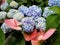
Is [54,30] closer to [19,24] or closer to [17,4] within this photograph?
[19,24]

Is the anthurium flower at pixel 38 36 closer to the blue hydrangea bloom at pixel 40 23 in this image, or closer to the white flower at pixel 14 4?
the blue hydrangea bloom at pixel 40 23

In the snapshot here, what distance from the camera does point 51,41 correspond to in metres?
0.95

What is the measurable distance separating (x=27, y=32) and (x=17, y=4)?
0.69 ft

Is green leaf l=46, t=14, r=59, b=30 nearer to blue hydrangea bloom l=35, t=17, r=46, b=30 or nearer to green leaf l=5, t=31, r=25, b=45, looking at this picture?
blue hydrangea bloom l=35, t=17, r=46, b=30

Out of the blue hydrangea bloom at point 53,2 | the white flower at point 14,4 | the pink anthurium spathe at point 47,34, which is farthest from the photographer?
the white flower at point 14,4

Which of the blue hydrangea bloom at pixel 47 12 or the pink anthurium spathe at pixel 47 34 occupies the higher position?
the blue hydrangea bloom at pixel 47 12

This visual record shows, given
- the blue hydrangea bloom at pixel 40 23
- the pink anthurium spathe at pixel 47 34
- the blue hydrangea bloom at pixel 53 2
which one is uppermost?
the blue hydrangea bloom at pixel 53 2

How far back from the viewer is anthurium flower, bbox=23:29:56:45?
906mm

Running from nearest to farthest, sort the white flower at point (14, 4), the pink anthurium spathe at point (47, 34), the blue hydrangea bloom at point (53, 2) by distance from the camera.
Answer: the pink anthurium spathe at point (47, 34), the blue hydrangea bloom at point (53, 2), the white flower at point (14, 4)

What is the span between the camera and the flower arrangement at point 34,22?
94 cm

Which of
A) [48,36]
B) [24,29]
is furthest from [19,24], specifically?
[48,36]

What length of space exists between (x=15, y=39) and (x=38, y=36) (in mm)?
110

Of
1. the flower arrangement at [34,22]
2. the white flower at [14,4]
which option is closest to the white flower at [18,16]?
the flower arrangement at [34,22]

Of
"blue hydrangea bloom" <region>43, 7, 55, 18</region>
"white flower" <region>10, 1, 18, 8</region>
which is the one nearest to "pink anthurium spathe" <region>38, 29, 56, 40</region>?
"blue hydrangea bloom" <region>43, 7, 55, 18</region>
